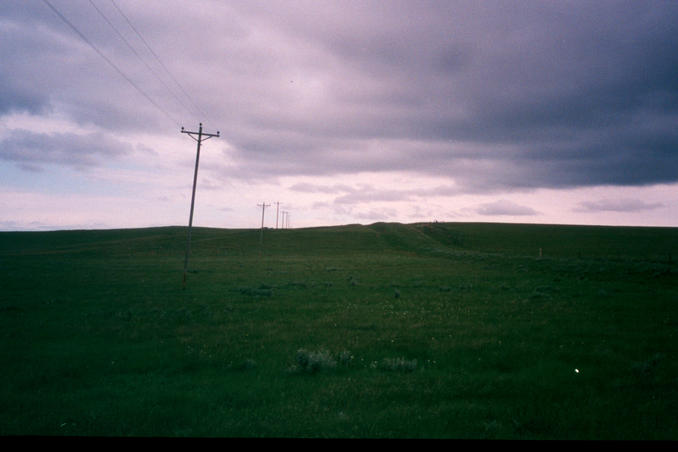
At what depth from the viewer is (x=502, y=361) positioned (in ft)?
34.2

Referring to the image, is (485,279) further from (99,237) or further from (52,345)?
(99,237)

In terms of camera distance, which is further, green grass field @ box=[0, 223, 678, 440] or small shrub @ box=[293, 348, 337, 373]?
small shrub @ box=[293, 348, 337, 373]

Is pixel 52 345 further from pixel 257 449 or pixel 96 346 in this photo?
pixel 257 449

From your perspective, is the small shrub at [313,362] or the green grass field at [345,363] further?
the small shrub at [313,362]

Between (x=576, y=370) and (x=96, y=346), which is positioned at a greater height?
(x=576, y=370)

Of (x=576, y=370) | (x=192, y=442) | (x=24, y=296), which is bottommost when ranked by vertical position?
(x=24, y=296)

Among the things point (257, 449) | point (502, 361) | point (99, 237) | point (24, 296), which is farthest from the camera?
point (99, 237)

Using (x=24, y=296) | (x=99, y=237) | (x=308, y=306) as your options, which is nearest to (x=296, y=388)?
(x=308, y=306)

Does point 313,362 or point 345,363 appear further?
point 345,363

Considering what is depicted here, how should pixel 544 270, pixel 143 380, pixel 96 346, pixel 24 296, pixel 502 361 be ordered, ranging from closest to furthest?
pixel 143 380
pixel 502 361
pixel 96 346
pixel 24 296
pixel 544 270

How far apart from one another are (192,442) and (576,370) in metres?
9.11

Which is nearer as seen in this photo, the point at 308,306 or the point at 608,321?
the point at 608,321

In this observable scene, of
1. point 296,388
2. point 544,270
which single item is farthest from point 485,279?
point 296,388

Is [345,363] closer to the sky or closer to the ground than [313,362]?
closer to the ground
